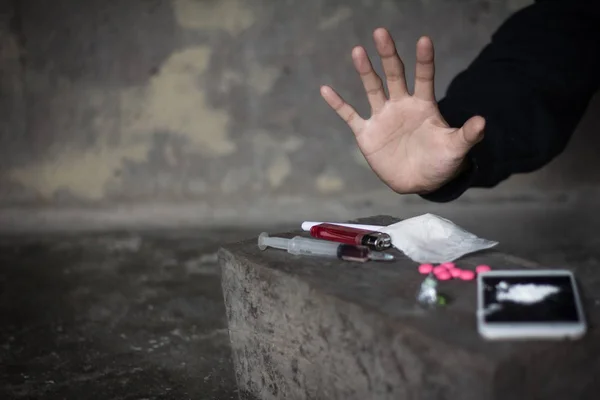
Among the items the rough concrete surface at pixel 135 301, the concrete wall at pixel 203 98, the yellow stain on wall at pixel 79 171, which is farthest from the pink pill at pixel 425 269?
the yellow stain on wall at pixel 79 171

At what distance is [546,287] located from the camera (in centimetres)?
60

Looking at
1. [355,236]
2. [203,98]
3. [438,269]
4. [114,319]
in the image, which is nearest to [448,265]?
[438,269]

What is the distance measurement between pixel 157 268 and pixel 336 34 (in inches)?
33.6

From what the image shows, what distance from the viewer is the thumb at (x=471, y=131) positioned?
0.81 metres

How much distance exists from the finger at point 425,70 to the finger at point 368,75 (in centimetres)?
5

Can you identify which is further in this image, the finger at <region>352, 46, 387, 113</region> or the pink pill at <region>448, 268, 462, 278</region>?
the finger at <region>352, 46, 387, 113</region>

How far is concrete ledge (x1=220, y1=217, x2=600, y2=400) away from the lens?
21.4 inches

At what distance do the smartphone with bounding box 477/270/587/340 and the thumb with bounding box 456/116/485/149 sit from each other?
0.76 feet

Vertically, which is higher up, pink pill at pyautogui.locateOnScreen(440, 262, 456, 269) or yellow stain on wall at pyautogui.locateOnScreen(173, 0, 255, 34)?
yellow stain on wall at pyautogui.locateOnScreen(173, 0, 255, 34)

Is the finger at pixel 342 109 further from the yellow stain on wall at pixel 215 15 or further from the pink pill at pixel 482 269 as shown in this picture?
the yellow stain on wall at pixel 215 15

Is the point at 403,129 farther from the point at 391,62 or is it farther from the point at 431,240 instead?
the point at 431,240

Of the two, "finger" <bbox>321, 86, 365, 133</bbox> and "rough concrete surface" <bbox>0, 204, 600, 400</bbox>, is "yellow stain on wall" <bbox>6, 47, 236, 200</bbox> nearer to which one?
"rough concrete surface" <bbox>0, 204, 600, 400</bbox>

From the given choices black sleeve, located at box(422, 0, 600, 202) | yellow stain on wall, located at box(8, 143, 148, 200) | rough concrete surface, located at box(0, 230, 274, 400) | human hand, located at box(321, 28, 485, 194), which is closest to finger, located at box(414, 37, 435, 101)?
human hand, located at box(321, 28, 485, 194)

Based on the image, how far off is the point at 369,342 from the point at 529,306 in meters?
0.14
